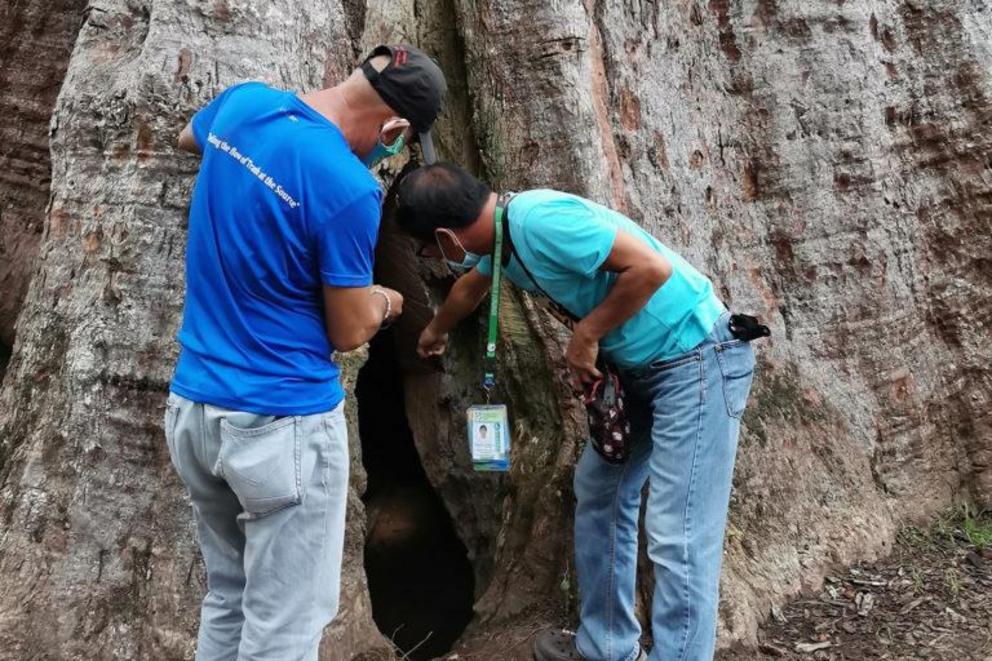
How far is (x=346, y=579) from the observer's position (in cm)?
→ 382

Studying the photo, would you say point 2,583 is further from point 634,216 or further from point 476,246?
point 634,216

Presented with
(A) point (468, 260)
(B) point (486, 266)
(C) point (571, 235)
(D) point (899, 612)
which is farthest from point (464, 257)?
(D) point (899, 612)

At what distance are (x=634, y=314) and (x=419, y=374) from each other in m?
2.18

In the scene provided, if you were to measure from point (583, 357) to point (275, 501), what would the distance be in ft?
3.75

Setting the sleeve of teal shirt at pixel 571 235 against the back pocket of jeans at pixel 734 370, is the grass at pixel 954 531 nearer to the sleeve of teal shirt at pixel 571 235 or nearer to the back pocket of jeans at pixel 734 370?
the back pocket of jeans at pixel 734 370

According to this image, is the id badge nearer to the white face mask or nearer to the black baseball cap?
the white face mask

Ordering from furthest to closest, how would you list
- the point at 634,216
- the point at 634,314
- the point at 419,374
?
Result: the point at 419,374, the point at 634,216, the point at 634,314

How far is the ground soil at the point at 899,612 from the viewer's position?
404 centimetres

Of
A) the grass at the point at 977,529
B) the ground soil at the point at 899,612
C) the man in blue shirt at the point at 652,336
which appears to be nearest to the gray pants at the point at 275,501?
the man in blue shirt at the point at 652,336

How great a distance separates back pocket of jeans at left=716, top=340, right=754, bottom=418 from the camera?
325cm

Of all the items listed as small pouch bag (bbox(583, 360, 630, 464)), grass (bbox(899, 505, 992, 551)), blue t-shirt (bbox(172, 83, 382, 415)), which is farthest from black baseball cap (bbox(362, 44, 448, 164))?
grass (bbox(899, 505, 992, 551))

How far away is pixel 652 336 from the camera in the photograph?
3.22 m

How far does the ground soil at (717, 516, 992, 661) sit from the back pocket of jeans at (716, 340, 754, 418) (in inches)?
47.2

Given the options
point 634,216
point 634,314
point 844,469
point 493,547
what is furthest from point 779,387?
point 634,314
